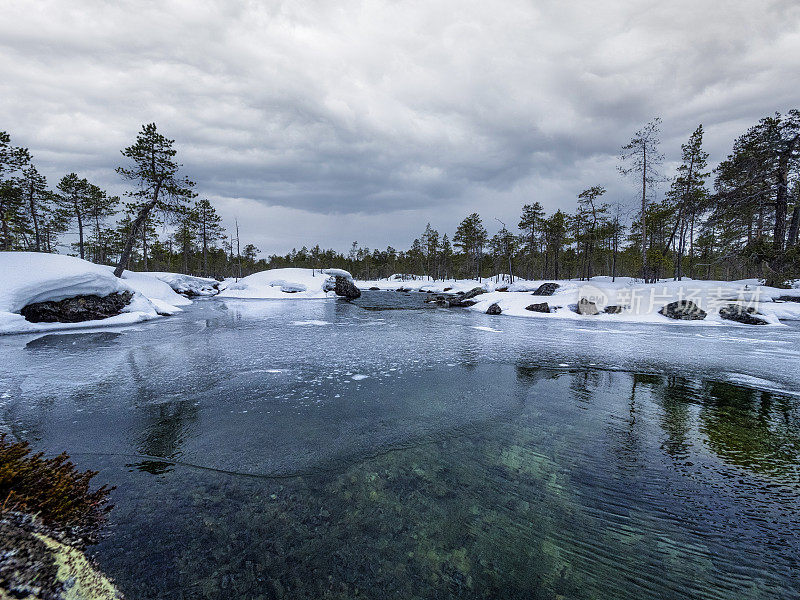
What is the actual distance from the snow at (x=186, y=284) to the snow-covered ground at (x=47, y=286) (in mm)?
16877

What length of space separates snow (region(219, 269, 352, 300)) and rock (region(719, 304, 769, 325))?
3236 cm


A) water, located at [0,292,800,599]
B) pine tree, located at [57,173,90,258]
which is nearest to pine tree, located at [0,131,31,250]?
pine tree, located at [57,173,90,258]

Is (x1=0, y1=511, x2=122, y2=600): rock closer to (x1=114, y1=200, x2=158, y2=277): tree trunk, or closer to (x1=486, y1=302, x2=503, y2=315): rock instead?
(x1=486, y1=302, x2=503, y2=315): rock

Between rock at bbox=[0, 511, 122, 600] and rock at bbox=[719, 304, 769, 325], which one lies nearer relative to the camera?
rock at bbox=[0, 511, 122, 600]

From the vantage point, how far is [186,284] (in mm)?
33062

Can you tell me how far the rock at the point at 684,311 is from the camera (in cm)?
1606

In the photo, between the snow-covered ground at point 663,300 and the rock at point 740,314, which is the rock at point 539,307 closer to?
the snow-covered ground at point 663,300

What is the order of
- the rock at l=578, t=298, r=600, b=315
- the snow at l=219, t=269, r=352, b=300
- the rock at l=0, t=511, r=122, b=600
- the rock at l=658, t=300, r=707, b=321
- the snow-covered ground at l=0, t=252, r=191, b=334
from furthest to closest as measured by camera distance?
the snow at l=219, t=269, r=352, b=300, the rock at l=578, t=298, r=600, b=315, the rock at l=658, t=300, r=707, b=321, the snow-covered ground at l=0, t=252, r=191, b=334, the rock at l=0, t=511, r=122, b=600

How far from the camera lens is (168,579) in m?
1.82

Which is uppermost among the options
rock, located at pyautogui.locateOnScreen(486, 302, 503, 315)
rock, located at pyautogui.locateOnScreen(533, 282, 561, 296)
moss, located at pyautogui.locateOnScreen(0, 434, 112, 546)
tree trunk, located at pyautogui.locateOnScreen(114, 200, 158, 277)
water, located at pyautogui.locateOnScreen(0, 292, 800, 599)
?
tree trunk, located at pyautogui.locateOnScreen(114, 200, 158, 277)

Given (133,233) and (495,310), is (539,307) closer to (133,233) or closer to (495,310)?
(495,310)

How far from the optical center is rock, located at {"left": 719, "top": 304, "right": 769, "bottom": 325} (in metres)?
15.0

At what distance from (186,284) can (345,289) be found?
17701 mm

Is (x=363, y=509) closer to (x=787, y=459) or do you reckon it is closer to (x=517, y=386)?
(x=517, y=386)
